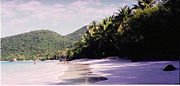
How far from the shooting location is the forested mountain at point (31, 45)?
124 m

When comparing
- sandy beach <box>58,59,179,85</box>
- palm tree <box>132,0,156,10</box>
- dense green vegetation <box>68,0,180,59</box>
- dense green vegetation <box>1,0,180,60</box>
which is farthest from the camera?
palm tree <box>132,0,156,10</box>

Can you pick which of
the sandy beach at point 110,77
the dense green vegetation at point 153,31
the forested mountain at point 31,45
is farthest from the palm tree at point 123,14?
the forested mountain at point 31,45

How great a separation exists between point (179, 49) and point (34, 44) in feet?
410

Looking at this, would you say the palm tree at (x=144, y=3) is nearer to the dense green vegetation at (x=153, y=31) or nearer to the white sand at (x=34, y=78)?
the dense green vegetation at (x=153, y=31)

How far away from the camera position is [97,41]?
48906 millimetres

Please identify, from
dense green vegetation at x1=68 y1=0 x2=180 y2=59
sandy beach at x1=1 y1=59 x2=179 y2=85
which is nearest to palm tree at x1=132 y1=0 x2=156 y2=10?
dense green vegetation at x1=68 y1=0 x2=180 y2=59

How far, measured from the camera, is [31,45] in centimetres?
13200

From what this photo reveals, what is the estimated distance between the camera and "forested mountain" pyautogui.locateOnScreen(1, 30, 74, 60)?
12400 centimetres

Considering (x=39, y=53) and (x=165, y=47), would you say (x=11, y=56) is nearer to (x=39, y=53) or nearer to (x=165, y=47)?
(x=39, y=53)

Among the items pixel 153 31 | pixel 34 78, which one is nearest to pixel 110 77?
pixel 34 78

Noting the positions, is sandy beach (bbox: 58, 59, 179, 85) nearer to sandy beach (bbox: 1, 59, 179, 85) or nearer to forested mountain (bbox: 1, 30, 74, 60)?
sandy beach (bbox: 1, 59, 179, 85)

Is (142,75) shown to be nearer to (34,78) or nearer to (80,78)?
(80,78)

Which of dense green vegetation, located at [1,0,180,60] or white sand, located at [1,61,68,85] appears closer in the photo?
white sand, located at [1,61,68,85]

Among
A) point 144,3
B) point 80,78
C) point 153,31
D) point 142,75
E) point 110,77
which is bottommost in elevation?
point 80,78
